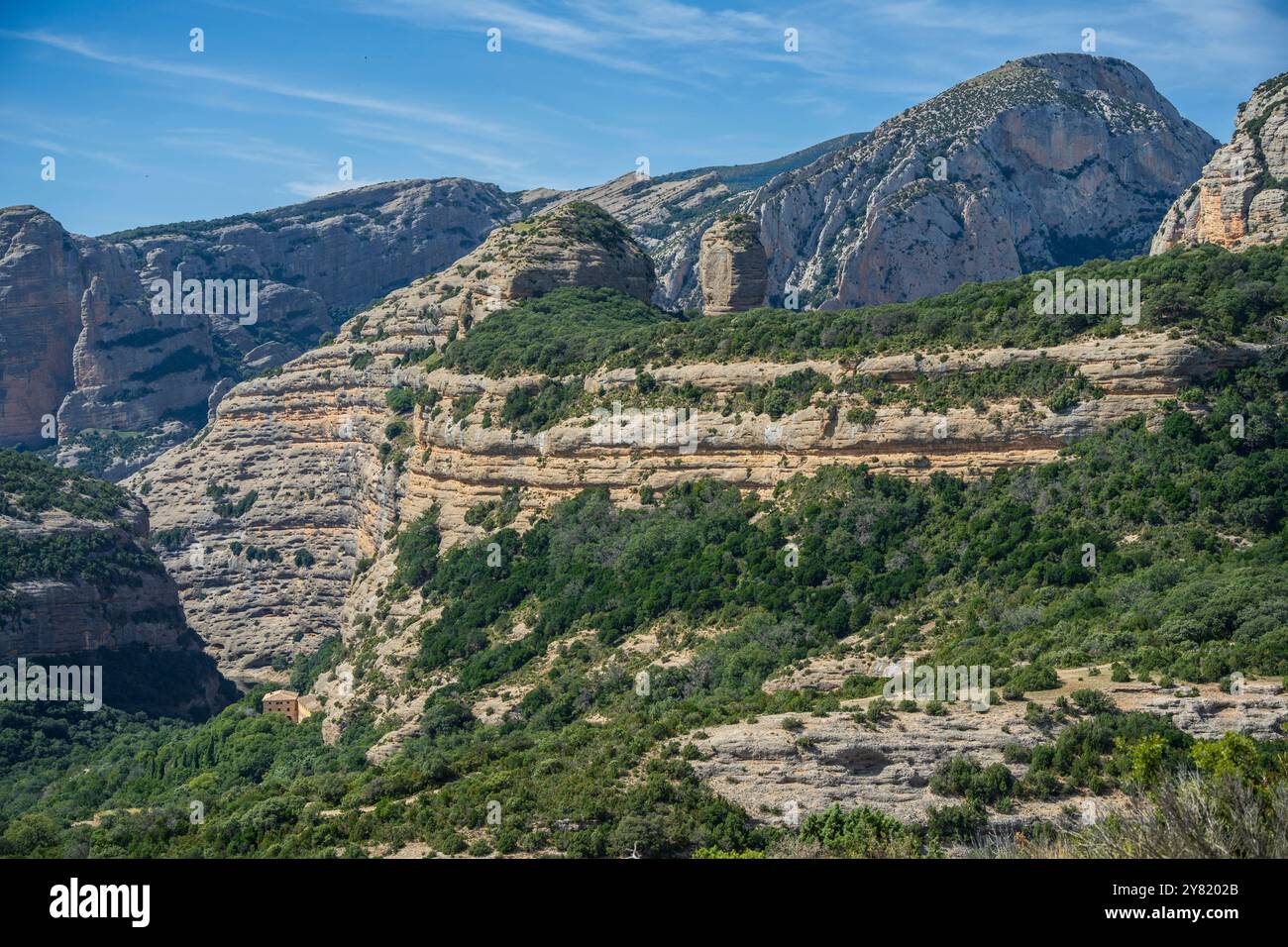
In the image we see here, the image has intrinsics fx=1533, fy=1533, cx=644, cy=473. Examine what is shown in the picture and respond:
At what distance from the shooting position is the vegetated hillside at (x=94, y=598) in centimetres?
8369

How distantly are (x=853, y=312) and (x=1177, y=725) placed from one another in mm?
35422

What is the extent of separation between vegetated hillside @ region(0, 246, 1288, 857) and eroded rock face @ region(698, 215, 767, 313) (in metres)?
15.2

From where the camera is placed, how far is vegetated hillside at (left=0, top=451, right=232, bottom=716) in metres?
83.7

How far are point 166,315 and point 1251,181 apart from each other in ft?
385

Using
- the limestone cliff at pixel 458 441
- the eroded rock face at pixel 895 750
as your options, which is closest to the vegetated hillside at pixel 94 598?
the limestone cliff at pixel 458 441

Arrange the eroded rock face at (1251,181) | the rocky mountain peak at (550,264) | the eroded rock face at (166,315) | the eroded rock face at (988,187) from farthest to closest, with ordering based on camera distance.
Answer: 1. the eroded rock face at (166,315)
2. the eroded rock face at (988,187)
3. the rocky mountain peak at (550,264)
4. the eroded rock face at (1251,181)

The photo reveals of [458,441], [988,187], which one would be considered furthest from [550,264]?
[988,187]

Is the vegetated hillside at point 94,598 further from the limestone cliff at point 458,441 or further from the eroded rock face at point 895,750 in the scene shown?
the eroded rock face at point 895,750

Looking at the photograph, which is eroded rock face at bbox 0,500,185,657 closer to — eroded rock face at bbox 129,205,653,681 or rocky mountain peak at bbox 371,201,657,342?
eroded rock face at bbox 129,205,653,681

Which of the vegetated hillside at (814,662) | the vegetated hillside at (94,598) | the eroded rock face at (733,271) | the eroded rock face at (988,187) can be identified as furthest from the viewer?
the eroded rock face at (988,187)

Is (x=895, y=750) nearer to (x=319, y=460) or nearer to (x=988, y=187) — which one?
(x=319, y=460)

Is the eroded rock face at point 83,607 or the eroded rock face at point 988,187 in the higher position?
the eroded rock face at point 988,187

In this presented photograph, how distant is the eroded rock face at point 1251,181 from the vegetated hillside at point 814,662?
50.7 ft

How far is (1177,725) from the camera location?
34938 millimetres
